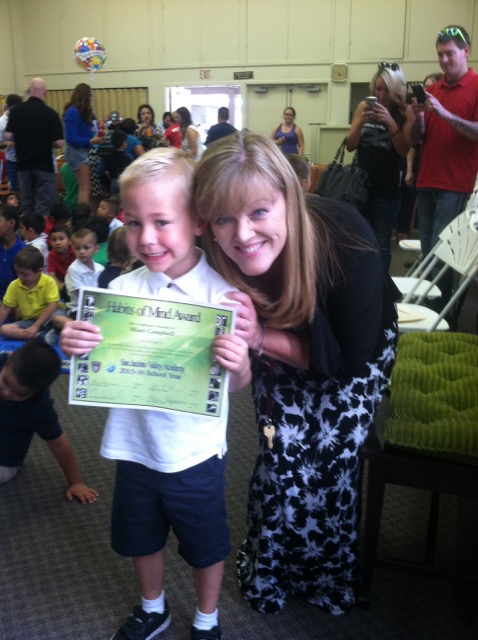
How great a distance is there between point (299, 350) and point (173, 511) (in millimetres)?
479

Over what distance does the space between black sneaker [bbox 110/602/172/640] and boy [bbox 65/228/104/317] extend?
2488 millimetres

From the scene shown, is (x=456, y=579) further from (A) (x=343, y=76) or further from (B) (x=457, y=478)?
(A) (x=343, y=76)

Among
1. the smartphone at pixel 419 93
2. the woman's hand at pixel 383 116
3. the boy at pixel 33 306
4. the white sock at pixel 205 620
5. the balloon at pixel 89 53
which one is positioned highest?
the balloon at pixel 89 53

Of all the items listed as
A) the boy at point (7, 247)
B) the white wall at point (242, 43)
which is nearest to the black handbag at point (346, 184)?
the boy at point (7, 247)

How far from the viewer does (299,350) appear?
1463 mm

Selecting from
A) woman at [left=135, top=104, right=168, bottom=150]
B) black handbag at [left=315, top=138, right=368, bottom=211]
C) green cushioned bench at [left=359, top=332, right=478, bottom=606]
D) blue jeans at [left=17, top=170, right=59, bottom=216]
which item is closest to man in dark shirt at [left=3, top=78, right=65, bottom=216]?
blue jeans at [left=17, top=170, right=59, bottom=216]

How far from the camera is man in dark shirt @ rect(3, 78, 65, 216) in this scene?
596 cm

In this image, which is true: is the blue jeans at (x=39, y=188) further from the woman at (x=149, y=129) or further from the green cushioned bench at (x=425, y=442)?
the green cushioned bench at (x=425, y=442)

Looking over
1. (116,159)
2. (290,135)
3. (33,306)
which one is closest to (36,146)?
(116,159)

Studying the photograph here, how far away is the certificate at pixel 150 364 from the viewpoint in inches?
49.9

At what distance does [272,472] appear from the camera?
1.68 m

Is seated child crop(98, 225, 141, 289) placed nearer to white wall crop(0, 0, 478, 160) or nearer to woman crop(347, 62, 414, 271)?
woman crop(347, 62, 414, 271)

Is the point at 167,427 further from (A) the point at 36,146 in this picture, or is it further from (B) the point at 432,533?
(A) the point at 36,146

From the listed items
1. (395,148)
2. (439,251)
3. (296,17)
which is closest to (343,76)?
(296,17)
